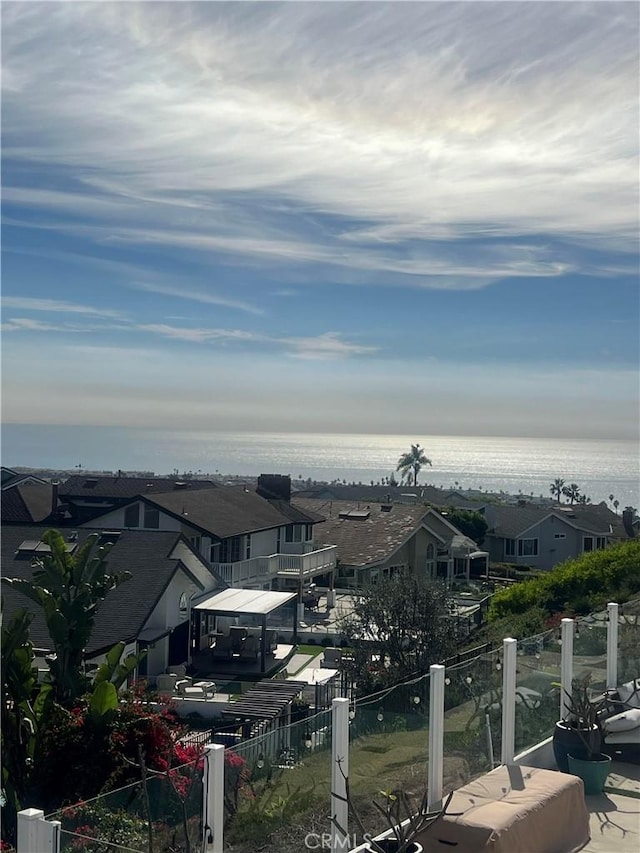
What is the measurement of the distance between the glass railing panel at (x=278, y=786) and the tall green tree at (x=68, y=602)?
407 cm

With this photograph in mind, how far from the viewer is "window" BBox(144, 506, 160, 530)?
3481 centimetres

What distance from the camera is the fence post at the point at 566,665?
33.2 ft

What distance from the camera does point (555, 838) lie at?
25.4 feet

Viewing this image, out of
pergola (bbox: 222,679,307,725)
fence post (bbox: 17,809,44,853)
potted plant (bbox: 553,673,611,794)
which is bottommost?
pergola (bbox: 222,679,307,725)

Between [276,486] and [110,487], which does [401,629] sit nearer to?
[276,486]

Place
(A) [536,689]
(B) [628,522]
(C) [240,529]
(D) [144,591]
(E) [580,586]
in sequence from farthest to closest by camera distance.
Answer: (B) [628,522] < (C) [240,529] < (D) [144,591] < (E) [580,586] < (A) [536,689]

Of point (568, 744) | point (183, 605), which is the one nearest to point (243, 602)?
point (183, 605)

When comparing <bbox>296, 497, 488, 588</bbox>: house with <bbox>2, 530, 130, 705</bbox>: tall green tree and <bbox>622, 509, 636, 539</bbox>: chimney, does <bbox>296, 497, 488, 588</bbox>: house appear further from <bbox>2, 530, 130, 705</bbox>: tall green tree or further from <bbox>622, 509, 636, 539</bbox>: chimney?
<bbox>2, 530, 130, 705</bbox>: tall green tree

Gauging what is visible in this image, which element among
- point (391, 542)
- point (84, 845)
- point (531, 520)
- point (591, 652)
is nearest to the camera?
point (84, 845)

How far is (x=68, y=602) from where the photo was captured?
34.9 feet

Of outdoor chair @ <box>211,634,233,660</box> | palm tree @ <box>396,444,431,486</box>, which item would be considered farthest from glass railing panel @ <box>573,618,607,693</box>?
palm tree @ <box>396,444,431,486</box>

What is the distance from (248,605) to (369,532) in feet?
55.3

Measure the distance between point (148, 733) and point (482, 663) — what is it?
3358 mm

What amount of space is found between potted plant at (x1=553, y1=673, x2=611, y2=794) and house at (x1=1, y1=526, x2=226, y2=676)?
14.9 metres
